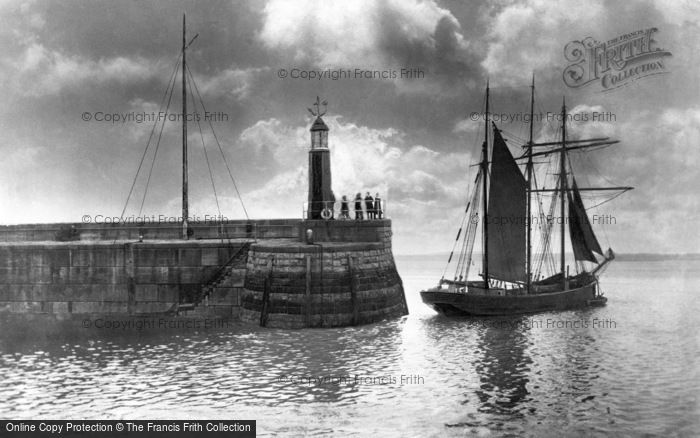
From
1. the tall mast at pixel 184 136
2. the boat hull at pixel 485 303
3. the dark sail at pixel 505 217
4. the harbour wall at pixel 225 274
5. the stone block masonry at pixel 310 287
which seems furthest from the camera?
the dark sail at pixel 505 217

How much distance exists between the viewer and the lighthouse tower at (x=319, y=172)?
28125 millimetres

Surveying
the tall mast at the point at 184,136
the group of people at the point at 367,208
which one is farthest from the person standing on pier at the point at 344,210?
the tall mast at the point at 184,136

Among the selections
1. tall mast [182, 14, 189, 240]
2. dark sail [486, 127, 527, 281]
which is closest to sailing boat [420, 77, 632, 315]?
dark sail [486, 127, 527, 281]

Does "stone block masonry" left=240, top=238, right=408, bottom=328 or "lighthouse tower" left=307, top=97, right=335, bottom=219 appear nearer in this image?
"stone block masonry" left=240, top=238, right=408, bottom=328

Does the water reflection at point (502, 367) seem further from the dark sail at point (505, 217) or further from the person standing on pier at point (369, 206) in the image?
the person standing on pier at point (369, 206)

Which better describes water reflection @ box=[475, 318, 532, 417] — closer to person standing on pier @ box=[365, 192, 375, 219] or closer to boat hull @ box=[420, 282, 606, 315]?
boat hull @ box=[420, 282, 606, 315]

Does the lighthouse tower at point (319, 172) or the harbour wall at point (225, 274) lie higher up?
the lighthouse tower at point (319, 172)

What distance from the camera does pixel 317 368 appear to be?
58.1ft

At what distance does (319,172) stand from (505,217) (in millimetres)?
11192

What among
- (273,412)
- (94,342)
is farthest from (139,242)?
(273,412)

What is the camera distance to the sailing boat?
29078 mm

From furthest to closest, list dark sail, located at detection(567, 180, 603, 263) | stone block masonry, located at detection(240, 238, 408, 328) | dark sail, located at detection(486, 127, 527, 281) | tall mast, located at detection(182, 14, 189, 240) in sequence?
1. dark sail, located at detection(567, 180, 603, 263)
2. dark sail, located at detection(486, 127, 527, 281)
3. tall mast, located at detection(182, 14, 189, 240)
4. stone block masonry, located at detection(240, 238, 408, 328)

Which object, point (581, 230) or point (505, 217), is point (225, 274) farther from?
point (581, 230)

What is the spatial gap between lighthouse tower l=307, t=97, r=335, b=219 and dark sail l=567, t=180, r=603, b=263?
16729 mm
